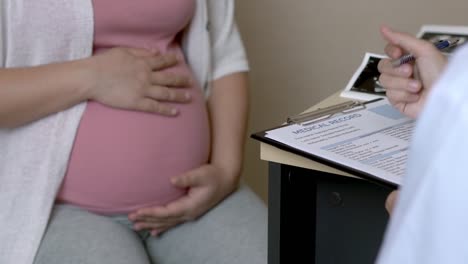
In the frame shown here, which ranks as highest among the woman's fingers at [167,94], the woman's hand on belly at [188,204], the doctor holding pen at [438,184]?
the doctor holding pen at [438,184]

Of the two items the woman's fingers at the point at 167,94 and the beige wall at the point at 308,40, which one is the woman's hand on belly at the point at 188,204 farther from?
the beige wall at the point at 308,40

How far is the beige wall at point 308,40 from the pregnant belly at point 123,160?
0.64 m

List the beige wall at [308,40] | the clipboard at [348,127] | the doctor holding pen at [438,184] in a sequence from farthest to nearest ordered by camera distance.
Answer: the beige wall at [308,40], the clipboard at [348,127], the doctor holding pen at [438,184]

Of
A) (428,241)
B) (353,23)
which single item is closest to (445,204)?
(428,241)

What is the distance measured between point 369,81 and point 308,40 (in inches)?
19.7

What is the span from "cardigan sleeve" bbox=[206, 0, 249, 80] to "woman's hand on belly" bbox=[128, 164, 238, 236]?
0.72 feet

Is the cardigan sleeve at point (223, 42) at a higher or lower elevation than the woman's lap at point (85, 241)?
higher

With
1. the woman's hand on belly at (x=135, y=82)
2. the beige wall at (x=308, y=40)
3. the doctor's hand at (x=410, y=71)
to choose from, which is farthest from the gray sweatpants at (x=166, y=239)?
the beige wall at (x=308, y=40)

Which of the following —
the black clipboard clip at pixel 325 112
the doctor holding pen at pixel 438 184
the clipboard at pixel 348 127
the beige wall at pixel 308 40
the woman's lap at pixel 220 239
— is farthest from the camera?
the beige wall at pixel 308 40

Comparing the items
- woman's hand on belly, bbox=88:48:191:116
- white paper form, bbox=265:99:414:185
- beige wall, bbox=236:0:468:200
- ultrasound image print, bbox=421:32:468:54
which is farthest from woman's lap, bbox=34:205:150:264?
beige wall, bbox=236:0:468:200

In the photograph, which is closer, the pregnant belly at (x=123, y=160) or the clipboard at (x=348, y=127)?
the clipboard at (x=348, y=127)

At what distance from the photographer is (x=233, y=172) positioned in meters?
1.14

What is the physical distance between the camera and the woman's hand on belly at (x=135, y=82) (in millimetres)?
1014

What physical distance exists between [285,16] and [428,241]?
135 centimetres
